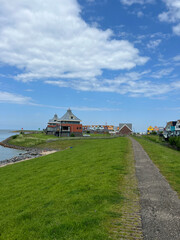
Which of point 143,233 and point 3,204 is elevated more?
point 143,233

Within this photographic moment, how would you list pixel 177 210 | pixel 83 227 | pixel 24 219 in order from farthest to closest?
1. pixel 24 219
2. pixel 177 210
3. pixel 83 227

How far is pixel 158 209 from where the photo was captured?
27.5 feet

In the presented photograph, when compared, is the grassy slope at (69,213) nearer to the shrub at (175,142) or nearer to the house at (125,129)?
the shrub at (175,142)

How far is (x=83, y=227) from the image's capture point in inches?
280

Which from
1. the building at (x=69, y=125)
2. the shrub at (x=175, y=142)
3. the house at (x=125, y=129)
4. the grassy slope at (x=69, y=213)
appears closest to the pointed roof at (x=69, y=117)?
the building at (x=69, y=125)

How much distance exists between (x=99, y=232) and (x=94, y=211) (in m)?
1.66

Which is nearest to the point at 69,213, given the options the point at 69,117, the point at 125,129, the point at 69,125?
the point at 69,125

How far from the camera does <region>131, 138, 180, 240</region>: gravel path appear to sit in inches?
262

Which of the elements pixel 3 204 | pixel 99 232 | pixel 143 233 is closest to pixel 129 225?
pixel 143 233

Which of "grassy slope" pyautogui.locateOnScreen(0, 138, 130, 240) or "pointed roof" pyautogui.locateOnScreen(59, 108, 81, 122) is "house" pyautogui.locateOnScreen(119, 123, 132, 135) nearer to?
"pointed roof" pyautogui.locateOnScreen(59, 108, 81, 122)

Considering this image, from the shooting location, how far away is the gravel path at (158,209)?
6656 millimetres

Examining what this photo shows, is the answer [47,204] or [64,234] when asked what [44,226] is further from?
[47,204]

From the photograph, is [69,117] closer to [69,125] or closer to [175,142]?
[69,125]

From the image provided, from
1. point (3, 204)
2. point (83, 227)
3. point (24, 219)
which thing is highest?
point (83, 227)
